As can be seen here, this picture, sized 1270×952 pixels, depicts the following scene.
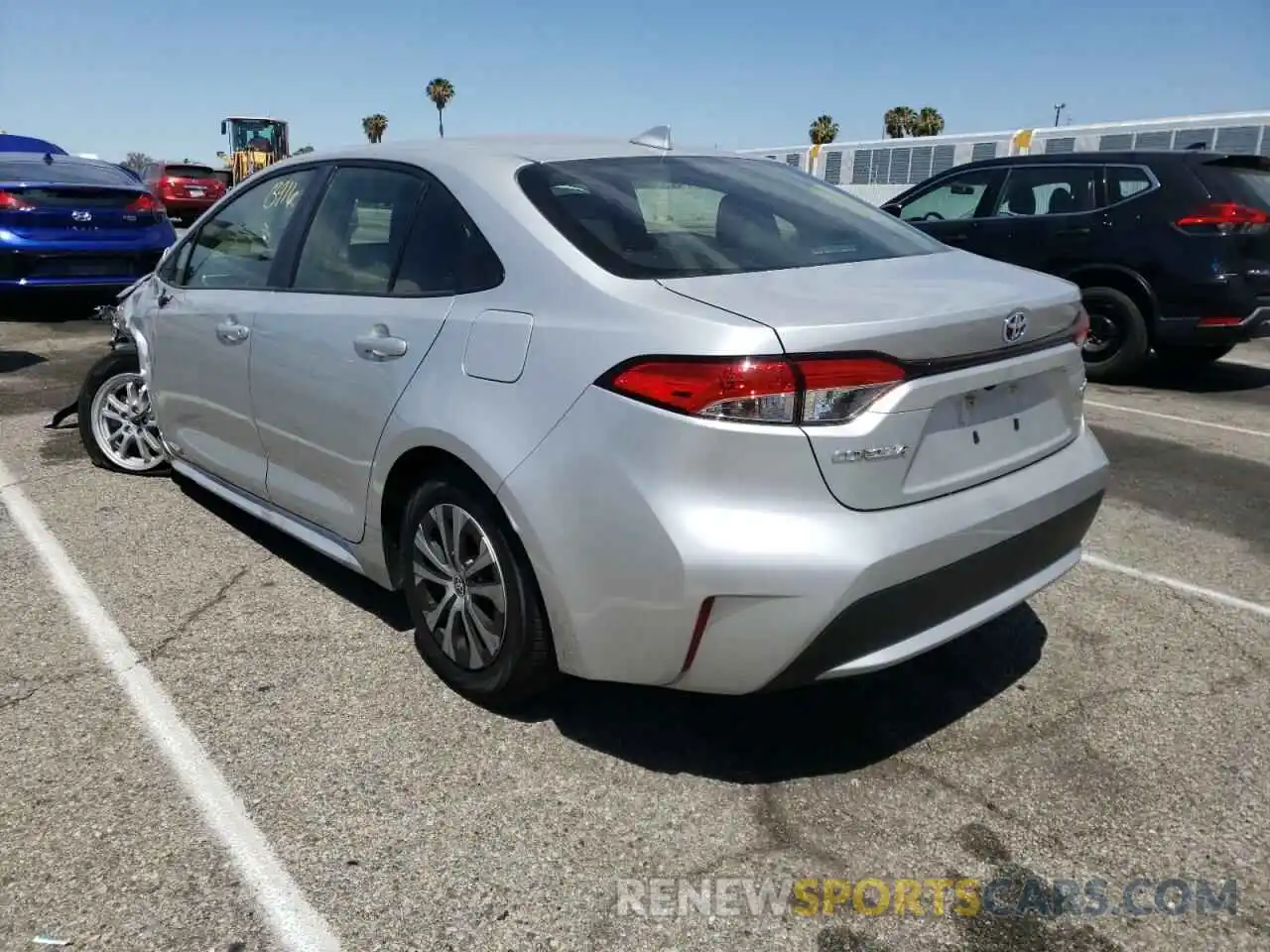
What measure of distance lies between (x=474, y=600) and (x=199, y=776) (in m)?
0.83

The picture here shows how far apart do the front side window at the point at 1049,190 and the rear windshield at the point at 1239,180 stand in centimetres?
84

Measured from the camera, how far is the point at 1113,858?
242 centimetres

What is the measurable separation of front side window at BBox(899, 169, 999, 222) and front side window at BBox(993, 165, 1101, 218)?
233mm

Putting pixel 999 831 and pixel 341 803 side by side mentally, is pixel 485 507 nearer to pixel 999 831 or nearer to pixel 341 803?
pixel 341 803

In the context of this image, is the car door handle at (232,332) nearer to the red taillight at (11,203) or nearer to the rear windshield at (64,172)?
the red taillight at (11,203)

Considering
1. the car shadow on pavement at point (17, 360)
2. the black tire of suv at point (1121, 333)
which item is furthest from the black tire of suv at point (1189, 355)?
the car shadow on pavement at point (17, 360)

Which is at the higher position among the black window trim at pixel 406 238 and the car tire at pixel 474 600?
the black window trim at pixel 406 238

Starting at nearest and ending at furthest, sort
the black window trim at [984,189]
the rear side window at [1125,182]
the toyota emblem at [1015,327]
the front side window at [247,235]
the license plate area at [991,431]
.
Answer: the license plate area at [991,431] → the toyota emblem at [1015,327] → the front side window at [247,235] → the rear side window at [1125,182] → the black window trim at [984,189]

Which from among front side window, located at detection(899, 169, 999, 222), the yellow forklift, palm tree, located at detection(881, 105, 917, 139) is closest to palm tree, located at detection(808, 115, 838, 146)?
palm tree, located at detection(881, 105, 917, 139)

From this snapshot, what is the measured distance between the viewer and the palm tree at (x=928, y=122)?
58250mm

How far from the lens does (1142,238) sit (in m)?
7.89

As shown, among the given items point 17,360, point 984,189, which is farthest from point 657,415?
point 17,360

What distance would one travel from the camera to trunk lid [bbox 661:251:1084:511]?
7.69ft

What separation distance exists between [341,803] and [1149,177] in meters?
7.65
